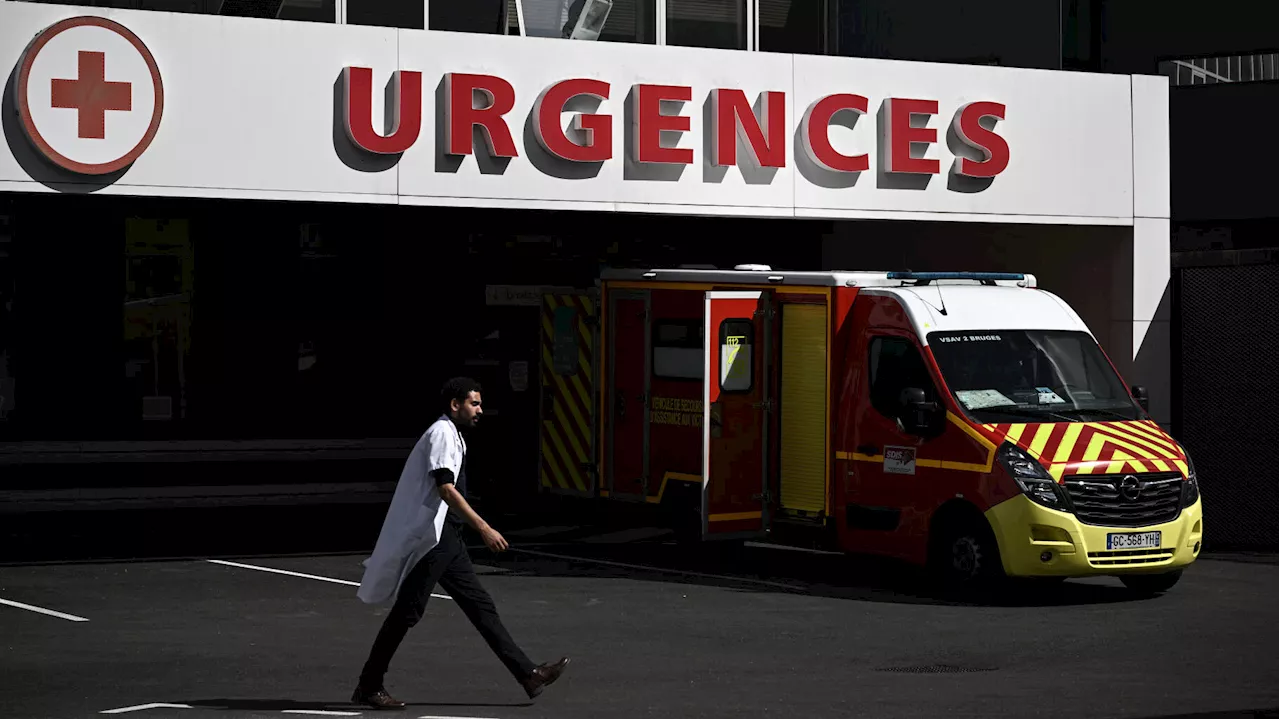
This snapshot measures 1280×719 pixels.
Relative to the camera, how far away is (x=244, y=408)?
2342cm

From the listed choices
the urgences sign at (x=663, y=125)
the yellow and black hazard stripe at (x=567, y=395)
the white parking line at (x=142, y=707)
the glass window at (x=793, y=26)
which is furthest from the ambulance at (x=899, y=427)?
the white parking line at (x=142, y=707)

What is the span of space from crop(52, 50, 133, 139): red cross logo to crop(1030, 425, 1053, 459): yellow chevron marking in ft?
25.7

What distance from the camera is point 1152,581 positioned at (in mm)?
16125

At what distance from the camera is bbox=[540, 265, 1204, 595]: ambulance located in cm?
1538

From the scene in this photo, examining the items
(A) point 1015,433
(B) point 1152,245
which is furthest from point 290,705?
(B) point 1152,245

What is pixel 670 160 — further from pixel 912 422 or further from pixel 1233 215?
pixel 1233 215

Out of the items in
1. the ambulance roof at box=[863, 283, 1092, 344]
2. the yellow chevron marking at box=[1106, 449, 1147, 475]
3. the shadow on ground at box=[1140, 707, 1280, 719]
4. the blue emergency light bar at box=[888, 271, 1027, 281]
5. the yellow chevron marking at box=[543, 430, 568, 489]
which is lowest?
the shadow on ground at box=[1140, 707, 1280, 719]

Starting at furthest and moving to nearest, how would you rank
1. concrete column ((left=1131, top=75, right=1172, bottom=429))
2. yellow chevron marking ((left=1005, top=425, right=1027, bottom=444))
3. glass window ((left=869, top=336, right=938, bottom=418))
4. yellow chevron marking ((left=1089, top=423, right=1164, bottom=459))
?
concrete column ((left=1131, top=75, right=1172, bottom=429)) → glass window ((left=869, top=336, right=938, bottom=418)) → yellow chevron marking ((left=1089, top=423, right=1164, bottom=459)) → yellow chevron marking ((left=1005, top=425, right=1027, bottom=444))

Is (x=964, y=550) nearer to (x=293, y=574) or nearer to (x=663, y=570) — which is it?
(x=663, y=570)

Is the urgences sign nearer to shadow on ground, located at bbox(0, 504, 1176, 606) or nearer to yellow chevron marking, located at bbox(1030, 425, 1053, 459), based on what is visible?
shadow on ground, located at bbox(0, 504, 1176, 606)

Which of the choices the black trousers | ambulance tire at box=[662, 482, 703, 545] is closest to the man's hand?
the black trousers

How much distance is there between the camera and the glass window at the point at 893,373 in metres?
16.4

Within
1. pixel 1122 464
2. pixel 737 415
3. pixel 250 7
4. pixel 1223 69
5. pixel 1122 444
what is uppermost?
pixel 1223 69

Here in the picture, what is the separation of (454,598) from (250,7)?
9658mm
